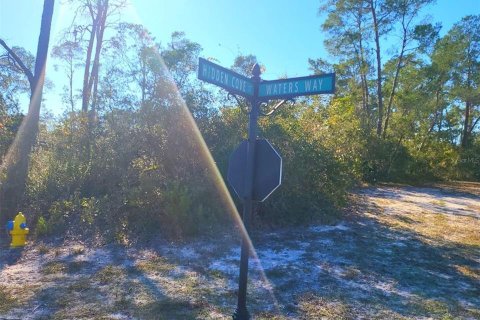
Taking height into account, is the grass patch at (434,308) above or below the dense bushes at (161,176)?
below

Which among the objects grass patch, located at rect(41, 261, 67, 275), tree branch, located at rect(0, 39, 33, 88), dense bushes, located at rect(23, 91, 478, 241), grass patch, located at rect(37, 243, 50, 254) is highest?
tree branch, located at rect(0, 39, 33, 88)

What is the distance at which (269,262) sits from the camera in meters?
5.53

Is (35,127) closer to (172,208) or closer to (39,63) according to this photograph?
(39,63)

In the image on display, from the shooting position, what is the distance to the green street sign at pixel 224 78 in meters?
3.28

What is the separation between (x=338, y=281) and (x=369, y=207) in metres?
5.85

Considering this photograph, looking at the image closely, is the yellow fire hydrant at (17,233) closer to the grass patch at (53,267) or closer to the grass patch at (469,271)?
the grass patch at (53,267)

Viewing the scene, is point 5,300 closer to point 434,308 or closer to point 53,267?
point 53,267

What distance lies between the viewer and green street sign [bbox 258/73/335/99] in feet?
10.9

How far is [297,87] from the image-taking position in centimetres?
342

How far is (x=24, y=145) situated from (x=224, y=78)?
8144 millimetres

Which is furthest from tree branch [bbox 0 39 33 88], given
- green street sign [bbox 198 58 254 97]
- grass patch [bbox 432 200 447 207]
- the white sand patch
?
grass patch [bbox 432 200 447 207]

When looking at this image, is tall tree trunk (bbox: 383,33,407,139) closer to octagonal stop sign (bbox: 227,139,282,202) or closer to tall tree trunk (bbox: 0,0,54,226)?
tall tree trunk (bbox: 0,0,54,226)

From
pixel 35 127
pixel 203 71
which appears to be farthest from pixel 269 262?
pixel 35 127

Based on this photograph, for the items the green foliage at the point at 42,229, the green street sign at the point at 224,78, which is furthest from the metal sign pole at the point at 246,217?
the green foliage at the point at 42,229
